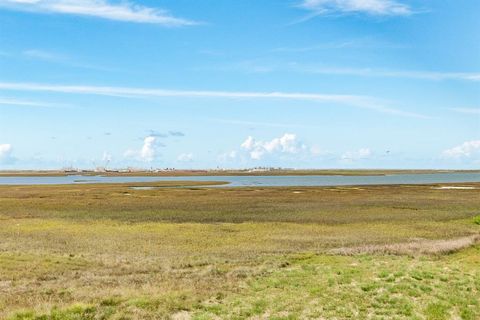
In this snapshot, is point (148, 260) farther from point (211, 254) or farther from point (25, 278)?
point (25, 278)

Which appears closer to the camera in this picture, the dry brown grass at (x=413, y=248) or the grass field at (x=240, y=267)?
the grass field at (x=240, y=267)

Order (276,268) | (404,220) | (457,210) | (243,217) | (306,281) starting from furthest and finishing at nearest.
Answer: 1. (457,210)
2. (243,217)
3. (404,220)
4. (276,268)
5. (306,281)

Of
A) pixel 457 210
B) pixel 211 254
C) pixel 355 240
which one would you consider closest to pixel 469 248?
pixel 355 240

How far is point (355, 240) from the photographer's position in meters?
39.3

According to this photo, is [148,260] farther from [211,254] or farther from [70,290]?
[70,290]

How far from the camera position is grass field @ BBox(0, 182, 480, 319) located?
18.1m

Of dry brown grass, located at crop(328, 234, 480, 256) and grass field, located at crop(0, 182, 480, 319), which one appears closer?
grass field, located at crop(0, 182, 480, 319)

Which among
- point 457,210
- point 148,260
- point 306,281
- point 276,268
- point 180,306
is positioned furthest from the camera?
point 457,210

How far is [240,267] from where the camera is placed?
88.9 ft

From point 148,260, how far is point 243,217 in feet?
93.6

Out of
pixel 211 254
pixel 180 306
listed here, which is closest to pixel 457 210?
pixel 211 254

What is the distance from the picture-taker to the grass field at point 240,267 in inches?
713

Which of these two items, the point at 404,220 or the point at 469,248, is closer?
the point at 469,248

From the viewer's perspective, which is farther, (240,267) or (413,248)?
(413,248)
